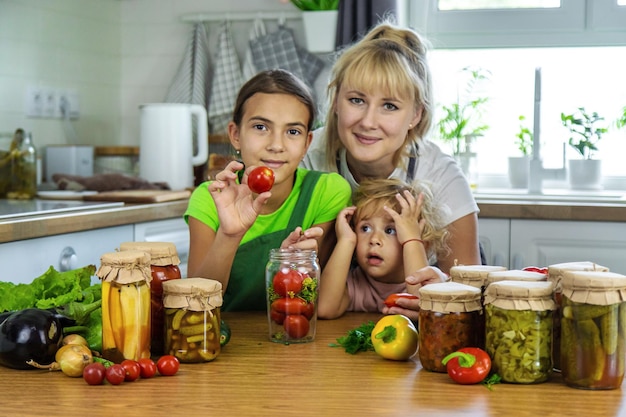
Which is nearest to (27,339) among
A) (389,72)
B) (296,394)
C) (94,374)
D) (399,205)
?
(94,374)

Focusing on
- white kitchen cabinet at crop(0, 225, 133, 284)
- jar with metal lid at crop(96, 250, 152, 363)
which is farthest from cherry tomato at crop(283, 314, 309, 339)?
white kitchen cabinet at crop(0, 225, 133, 284)

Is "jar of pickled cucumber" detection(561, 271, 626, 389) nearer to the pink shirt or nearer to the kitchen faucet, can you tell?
the pink shirt

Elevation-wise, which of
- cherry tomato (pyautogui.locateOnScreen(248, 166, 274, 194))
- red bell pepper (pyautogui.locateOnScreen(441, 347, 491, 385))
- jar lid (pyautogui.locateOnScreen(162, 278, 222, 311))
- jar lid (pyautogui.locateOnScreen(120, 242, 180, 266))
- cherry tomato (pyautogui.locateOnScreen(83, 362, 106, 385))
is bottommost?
cherry tomato (pyautogui.locateOnScreen(83, 362, 106, 385))

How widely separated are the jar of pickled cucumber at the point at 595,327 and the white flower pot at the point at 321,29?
2508 mm

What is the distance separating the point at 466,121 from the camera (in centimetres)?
361

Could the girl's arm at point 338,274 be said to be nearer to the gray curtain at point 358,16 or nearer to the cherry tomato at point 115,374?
the cherry tomato at point 115,374

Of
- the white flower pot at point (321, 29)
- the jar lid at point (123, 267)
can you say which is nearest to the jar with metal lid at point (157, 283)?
the jar lid at point (123, 267)

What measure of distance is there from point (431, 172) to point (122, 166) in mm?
1954

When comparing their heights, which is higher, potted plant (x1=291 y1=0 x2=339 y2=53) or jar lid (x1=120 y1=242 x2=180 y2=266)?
potted plant (x1=291 y1=0 x2=339 y2=53)

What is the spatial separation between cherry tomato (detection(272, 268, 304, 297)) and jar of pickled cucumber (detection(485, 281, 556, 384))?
1.16ft

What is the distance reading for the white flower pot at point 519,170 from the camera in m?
Answer: 3.54

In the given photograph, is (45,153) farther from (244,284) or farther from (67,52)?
(244,284)

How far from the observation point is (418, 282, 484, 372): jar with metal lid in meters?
1.22

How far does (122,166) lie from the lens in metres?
3.75
